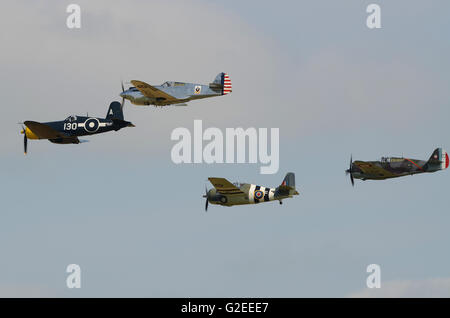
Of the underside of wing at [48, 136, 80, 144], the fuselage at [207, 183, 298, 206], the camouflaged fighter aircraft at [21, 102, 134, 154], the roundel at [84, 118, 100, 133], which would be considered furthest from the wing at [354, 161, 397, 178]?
the underside of wing at [48, 136, 80, 144]

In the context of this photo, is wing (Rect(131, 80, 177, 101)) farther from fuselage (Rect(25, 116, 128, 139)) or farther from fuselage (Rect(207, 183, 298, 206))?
fuselage (Rect(207, 183, 298, 206))

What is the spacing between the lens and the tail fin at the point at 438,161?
93750 mm

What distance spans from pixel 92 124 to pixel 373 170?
77.9 feet

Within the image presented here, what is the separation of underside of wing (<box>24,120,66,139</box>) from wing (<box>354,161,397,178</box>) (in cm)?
2496

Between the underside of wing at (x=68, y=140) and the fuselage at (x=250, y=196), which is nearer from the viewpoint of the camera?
the underside of wing at (x=68, y=140)

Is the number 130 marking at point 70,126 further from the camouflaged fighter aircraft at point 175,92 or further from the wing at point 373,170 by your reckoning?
the wing at point 373,170

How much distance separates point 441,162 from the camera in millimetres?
94125

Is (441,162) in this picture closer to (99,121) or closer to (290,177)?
(290,177)

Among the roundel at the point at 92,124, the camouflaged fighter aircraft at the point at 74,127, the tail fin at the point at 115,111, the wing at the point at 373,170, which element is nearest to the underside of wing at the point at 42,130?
the camouflaged fighter aircraft at the point at 74,127

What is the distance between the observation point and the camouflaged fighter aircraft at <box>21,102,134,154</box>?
88.9 meters

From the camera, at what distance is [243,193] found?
9112 centimetres
